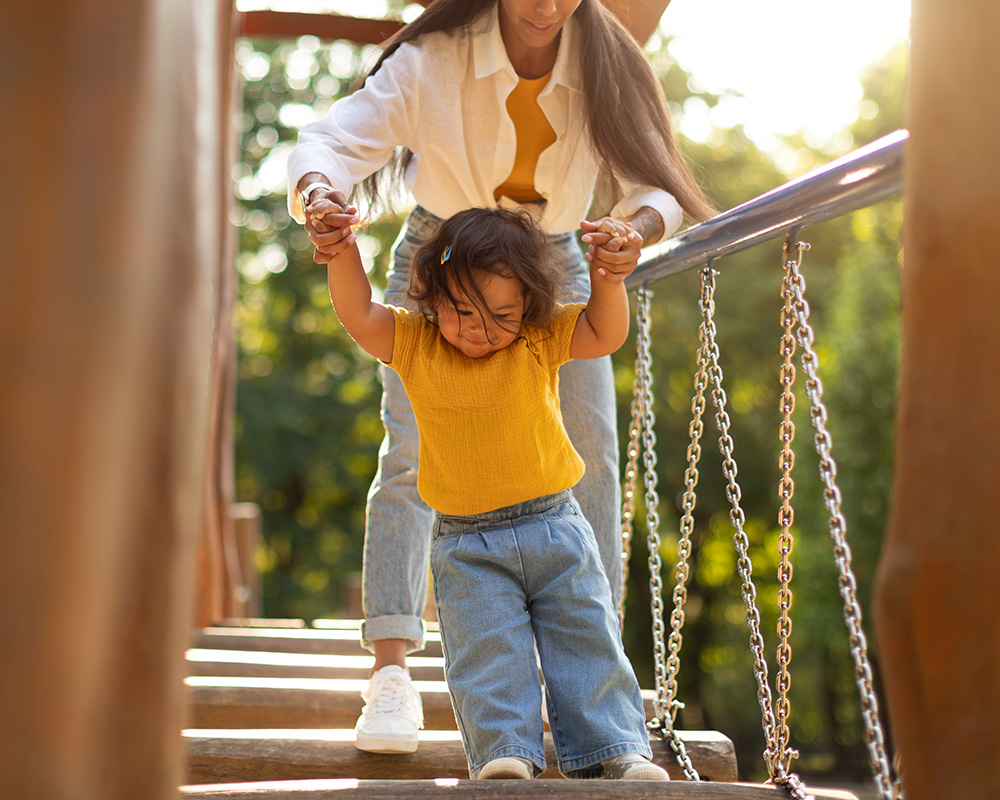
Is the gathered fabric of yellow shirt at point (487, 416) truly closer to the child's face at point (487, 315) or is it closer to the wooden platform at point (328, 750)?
the child's face at point (487, 315)

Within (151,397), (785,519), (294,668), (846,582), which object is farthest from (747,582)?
(294,668)

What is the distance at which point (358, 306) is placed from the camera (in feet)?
5.54

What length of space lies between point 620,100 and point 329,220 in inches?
28.1

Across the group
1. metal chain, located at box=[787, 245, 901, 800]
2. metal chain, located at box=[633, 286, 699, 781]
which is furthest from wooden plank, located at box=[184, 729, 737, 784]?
metal chain, located at box=[787, 245, 901, 800]

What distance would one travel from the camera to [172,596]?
0.78m

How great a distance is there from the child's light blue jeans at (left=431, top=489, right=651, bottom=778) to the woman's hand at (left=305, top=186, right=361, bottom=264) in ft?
1.72

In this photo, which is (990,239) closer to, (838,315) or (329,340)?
(838,315)

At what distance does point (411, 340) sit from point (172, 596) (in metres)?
1.03

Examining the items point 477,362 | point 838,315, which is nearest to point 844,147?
point 838,315

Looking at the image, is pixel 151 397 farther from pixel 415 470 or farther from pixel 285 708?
pixel 285 708

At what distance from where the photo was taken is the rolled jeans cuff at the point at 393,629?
1.96m

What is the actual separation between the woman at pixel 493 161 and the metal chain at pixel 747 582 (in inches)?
8.1

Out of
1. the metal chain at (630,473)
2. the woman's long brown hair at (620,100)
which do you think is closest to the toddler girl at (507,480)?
the woman's long brown hair at (620,100)

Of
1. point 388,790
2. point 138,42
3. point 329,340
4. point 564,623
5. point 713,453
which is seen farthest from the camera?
point 329,340
